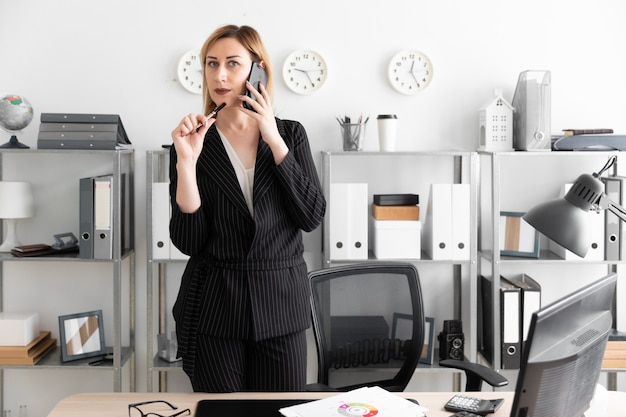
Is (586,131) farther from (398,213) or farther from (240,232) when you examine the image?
(240,232)

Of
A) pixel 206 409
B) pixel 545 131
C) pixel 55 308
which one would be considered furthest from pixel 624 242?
pixel 55 308

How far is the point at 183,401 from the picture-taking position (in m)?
1.74

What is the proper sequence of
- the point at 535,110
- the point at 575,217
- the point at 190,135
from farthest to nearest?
the point at 535,110, the point at 190,135, the point at 575,217

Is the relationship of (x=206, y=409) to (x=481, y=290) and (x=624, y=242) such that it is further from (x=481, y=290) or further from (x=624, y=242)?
(x=624, y=242)

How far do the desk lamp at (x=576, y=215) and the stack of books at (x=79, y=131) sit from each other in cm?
216

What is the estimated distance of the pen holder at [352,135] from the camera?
125 inches

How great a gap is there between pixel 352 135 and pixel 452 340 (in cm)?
104

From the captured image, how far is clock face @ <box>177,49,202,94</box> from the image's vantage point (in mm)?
3326

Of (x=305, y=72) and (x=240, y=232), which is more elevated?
(x=305, y=72)

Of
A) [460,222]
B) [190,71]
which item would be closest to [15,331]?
[190,71]

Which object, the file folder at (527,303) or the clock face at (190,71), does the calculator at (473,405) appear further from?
the clock face at (190,71)

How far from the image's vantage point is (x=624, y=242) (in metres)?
3.27

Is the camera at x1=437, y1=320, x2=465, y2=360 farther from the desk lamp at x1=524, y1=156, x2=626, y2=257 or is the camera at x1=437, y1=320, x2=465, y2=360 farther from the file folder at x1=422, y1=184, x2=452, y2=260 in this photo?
the desk lamp at x1=524, y1=156, x2=626, y2=257

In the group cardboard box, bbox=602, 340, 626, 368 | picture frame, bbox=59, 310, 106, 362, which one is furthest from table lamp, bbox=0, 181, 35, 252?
cardboard box, bbox=602, 340, 626, 368
